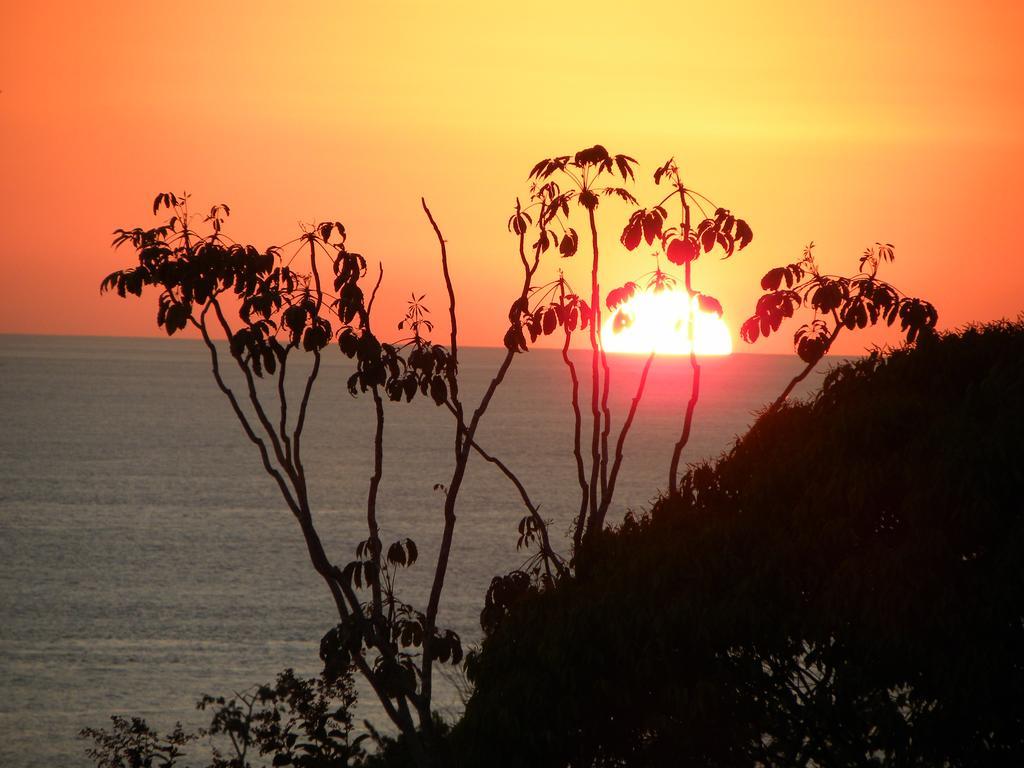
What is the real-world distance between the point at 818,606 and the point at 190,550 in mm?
77983

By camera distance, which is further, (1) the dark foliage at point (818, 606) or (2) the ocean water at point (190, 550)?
(2) the ocean water at point (190, 550)

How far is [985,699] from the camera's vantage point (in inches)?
317

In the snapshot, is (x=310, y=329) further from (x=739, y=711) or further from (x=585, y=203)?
(x=739, y=711)

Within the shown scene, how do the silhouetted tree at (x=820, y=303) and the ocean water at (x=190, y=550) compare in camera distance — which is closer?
the silhouetted tree at (x=820, y=303)

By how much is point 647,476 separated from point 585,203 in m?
113

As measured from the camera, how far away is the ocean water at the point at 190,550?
47.3 metres

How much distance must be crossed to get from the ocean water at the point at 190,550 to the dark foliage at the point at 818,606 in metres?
2.75

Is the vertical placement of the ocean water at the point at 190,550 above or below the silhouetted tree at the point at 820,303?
below

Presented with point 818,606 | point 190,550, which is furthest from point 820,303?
point 190,550

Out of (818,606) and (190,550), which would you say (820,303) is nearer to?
(818,606)

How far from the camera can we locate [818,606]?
8633 millimetres

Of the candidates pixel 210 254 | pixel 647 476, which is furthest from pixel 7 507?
pixel 210 254

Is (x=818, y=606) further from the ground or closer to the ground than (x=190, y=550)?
further from the ground

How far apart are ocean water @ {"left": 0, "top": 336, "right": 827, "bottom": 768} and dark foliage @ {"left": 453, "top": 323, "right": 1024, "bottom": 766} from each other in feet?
9.01
